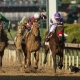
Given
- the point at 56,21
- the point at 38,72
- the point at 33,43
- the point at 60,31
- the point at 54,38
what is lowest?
the point at 38,72

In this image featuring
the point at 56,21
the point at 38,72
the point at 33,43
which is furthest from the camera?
the point at 33,43

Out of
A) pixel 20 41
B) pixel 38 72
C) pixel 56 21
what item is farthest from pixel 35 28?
pixel 20 41

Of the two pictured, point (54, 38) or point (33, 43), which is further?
point (33, 43)

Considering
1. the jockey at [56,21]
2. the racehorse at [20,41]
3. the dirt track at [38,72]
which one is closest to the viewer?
the dirt track at [38,72]

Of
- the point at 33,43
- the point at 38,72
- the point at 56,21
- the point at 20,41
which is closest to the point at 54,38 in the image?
the point at 56,21

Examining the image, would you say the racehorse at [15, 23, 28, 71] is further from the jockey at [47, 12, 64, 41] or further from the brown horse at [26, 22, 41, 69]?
the jockey at [47, 12, 64, 41]

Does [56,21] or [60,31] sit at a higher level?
Result: [56,21]

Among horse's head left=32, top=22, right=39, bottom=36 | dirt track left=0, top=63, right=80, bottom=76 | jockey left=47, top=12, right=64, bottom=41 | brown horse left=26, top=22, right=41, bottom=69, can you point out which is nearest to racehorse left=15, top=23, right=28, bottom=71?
dirt track left=0, top=63, right=80, bottom=76

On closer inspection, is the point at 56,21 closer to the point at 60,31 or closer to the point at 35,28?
the point at 35,28

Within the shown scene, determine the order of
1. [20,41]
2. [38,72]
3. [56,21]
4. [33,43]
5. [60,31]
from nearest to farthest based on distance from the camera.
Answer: [60,31]
[38,72]
[56,21]
[33,43]
[20,41]

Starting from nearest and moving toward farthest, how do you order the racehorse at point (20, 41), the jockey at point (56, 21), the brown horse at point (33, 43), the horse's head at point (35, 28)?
1. the horse's head at point (35, 28)
2. the jockey at point (56, 21)
3. the brown horse at point (33, 43)
4. the racehorse at point (20, 41)

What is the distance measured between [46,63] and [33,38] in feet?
6.34

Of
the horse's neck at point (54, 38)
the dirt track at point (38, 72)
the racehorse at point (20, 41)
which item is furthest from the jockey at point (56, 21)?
the racehorse at point (20, 41)

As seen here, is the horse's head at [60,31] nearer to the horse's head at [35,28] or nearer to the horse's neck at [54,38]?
the horse's neck at [54,38]
